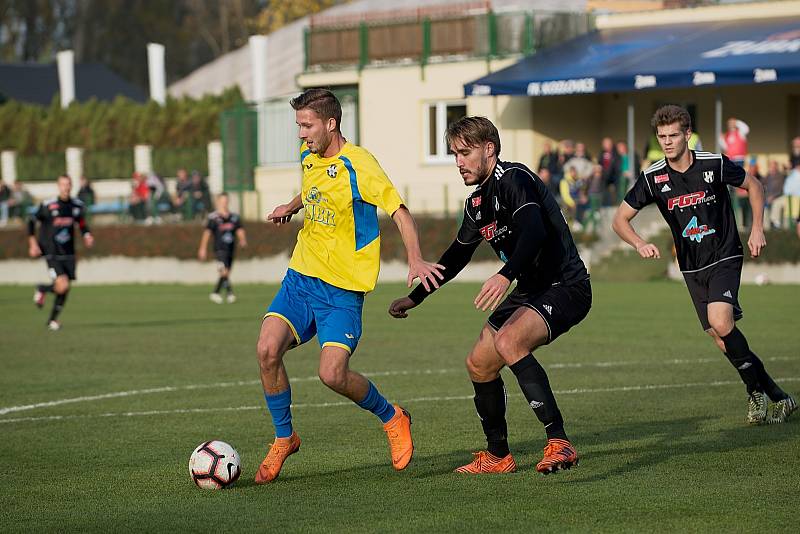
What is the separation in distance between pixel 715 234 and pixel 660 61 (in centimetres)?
2204

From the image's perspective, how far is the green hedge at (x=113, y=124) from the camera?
48.9 m

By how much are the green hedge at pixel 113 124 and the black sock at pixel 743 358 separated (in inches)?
1575

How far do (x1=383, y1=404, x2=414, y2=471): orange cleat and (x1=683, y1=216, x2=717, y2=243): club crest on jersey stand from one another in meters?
2.71

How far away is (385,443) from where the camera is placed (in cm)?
936

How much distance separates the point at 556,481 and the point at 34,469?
3232 mm

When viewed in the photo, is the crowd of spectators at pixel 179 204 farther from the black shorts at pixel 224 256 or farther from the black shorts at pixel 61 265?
the black shorts at pixel 61 265

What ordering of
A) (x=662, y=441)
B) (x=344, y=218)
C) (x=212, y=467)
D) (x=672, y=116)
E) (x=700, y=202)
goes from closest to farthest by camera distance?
(x=212, y=467) < (x=344, y=218) < (x=662, y=441) < (x=672, y=116) < (x=700, y=202)

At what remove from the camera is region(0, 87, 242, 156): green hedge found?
48906 mm

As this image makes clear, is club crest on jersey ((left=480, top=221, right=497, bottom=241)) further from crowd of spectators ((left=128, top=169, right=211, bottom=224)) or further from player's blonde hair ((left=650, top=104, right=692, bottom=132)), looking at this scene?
crowd of spectators ((left=128, top=169, right=211, bottom=224))

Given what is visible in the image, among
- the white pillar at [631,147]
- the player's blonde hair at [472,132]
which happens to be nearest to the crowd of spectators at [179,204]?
the white pillar at [631,147]

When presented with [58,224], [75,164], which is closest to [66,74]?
[75,164]

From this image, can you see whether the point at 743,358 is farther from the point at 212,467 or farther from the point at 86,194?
the point at 86,194

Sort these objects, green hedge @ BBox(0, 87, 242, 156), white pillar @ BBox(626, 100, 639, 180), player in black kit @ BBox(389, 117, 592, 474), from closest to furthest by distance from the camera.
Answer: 1. player in black kit @ BBox(389, 117, 592, 474)
2. white pillar @ BBox(626, 100, 639, 180)
3. green hedge @ BBox(0, 87, 242, 156)

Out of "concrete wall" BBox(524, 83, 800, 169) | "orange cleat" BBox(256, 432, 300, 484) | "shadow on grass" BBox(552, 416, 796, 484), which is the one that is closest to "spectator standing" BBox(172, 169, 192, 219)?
"concrete wall" BBox(524, 83, 800, 169)
